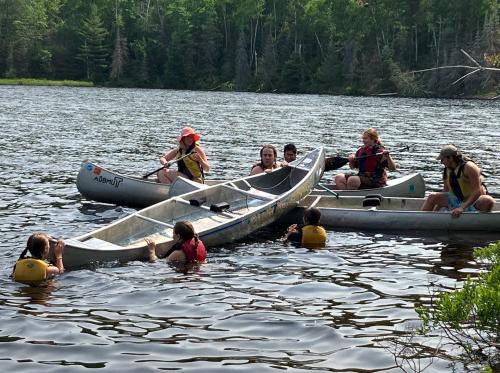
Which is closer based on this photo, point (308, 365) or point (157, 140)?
point (308, 365)

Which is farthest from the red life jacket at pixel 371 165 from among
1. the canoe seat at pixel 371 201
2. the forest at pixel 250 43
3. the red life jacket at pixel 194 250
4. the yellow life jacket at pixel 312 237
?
the forest at pixel 250 43

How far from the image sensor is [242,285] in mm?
10000

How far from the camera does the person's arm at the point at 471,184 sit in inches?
506

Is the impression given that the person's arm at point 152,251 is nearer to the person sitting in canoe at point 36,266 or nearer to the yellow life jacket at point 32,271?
the person sitting in canoe at point 36,266

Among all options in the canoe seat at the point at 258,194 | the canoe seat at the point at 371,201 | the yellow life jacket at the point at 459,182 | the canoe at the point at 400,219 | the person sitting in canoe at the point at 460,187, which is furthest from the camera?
the canoe seat at the point at 371,201

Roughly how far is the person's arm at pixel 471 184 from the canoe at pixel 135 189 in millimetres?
2621

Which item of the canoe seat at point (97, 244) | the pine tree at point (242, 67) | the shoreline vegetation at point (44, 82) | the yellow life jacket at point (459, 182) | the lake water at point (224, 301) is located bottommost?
the lake water at point (224, 301)

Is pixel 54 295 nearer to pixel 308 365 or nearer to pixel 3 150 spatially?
pixel 308 365

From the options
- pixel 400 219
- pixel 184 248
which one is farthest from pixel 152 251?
pixel 400 219

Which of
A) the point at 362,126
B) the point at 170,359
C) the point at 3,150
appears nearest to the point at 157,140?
the point at 3,150

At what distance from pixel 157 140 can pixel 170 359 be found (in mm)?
23242

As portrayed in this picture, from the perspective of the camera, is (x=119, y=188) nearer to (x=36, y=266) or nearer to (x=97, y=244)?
(x=97, y=244)

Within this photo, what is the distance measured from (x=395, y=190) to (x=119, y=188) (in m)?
5.49

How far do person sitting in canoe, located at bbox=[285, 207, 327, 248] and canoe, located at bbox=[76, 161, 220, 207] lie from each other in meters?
3.89
